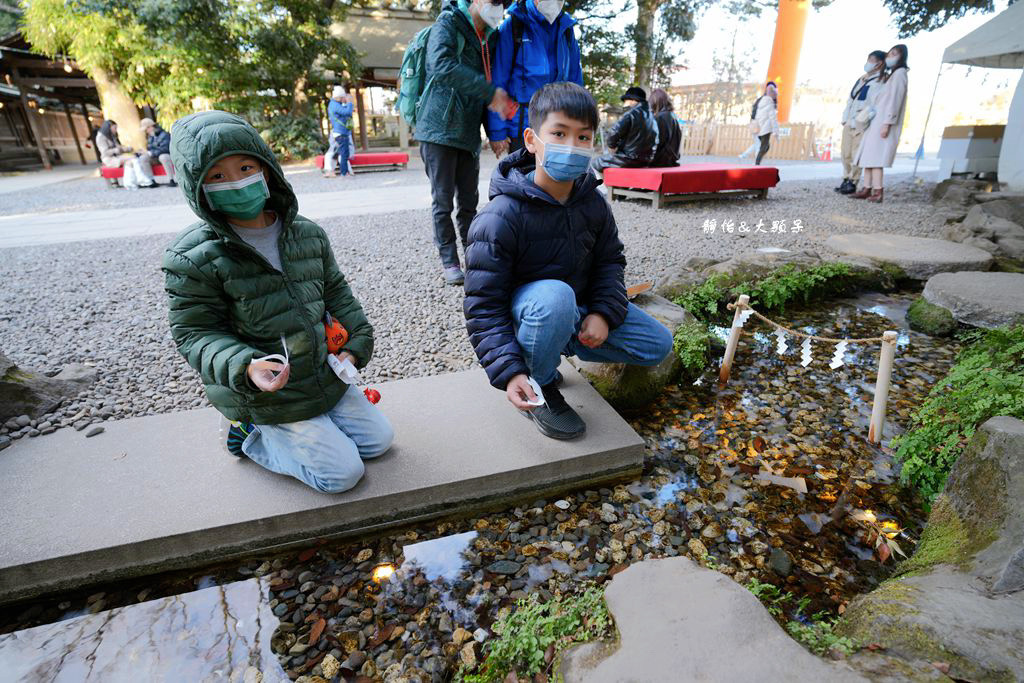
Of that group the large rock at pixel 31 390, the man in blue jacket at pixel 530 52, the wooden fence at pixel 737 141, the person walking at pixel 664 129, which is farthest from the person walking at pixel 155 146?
the wooden fence at pixel 737 141

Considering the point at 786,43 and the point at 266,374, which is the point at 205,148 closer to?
the point at 266,374

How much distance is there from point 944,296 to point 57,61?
70.9ft

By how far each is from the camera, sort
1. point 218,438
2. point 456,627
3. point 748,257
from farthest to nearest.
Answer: point 748,257 → point 218,438 → point 456,627

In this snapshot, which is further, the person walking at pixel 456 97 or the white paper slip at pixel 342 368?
the person walking at pixel 456 97

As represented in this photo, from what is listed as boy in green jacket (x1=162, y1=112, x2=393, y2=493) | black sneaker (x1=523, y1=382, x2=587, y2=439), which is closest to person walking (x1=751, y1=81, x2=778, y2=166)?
black sneaker (x1=523, y1=382, x2=587, y2=439)

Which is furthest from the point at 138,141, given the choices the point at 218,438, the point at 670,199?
the point at 218,438

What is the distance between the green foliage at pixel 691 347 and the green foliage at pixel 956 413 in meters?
0.90

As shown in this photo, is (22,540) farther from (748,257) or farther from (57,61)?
(57,61)

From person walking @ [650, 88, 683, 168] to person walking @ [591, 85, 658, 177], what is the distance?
14 cm

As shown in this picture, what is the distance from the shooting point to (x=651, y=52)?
50.6ft

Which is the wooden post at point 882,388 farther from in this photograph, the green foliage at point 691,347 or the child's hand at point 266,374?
the child's hand at point 266,374

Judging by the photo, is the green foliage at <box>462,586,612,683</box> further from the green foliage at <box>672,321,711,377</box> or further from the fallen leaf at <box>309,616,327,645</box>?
the green foliage at <box>672,321,711,377</box>

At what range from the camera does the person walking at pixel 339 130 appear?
447 inches

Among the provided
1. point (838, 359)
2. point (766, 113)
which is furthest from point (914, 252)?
point (766, 113)
